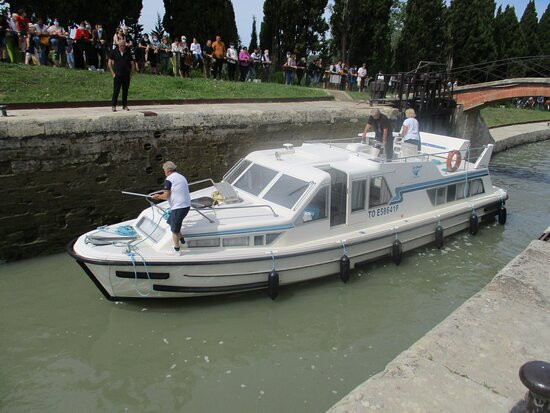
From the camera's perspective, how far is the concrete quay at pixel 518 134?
79.0ft

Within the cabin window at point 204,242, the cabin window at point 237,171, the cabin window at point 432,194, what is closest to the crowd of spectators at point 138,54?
the cabin window at point 237,171

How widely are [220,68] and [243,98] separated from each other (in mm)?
3655

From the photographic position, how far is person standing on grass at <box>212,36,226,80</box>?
17.2 m

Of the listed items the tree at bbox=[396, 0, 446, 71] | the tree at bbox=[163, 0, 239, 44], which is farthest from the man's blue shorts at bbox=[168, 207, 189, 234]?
the tree at bbox=[396, 0, 446, 71]

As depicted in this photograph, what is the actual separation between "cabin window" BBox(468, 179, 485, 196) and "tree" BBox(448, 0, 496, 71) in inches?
1133

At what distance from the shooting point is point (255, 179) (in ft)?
28.5

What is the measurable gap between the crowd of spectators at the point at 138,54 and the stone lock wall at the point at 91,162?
223 centimetres

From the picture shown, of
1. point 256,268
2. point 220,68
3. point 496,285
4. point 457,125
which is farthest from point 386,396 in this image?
point 457,125

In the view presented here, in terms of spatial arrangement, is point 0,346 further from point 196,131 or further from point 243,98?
point 243,98

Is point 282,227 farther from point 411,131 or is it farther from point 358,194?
point 411,131

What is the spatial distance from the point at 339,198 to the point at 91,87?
7943mm

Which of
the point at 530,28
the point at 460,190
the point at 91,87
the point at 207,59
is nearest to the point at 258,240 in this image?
the point at 460,190

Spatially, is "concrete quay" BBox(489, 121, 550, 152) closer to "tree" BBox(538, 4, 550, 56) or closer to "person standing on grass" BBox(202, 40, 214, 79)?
"person standing on grass" BBox(202, 40, 214, 79)

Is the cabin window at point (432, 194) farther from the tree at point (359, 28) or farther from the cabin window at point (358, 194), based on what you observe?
the tree at point (359, 28)
